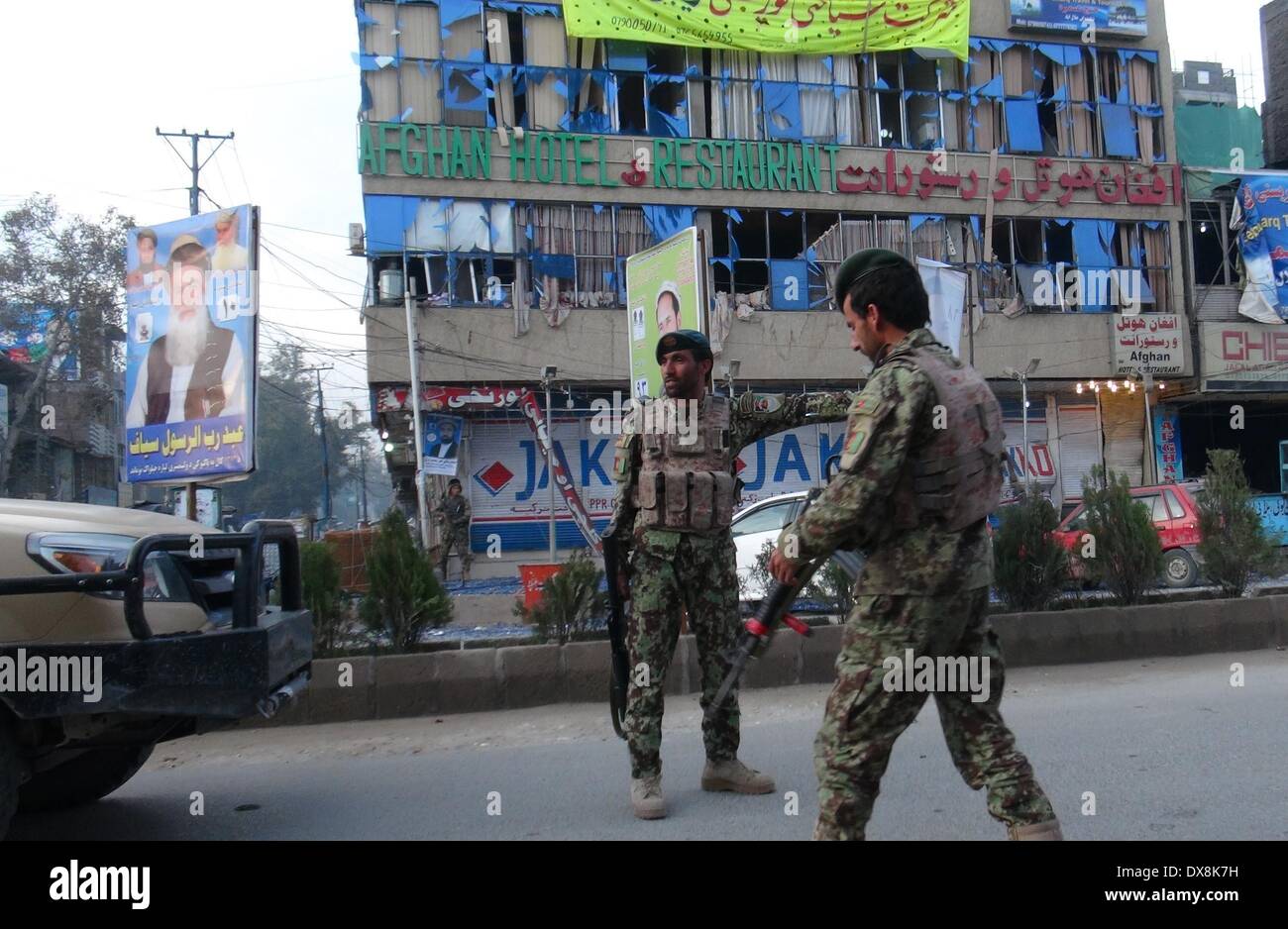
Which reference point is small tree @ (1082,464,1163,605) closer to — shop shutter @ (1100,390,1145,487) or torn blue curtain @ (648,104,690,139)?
torn blue curtain @ (648,104,690,139)

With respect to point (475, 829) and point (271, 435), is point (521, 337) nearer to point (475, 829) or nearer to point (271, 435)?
point (475, 829)

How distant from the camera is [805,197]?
2022cm

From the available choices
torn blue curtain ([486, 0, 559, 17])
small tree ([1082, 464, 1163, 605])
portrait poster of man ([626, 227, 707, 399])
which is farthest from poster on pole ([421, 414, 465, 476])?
small tree ([1082, 464, 1163, 605])

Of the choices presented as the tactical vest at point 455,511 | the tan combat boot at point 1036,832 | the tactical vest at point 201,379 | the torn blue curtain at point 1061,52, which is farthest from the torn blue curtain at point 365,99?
the tan combat boot at point 1036,832

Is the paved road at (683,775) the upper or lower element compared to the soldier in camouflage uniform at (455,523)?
lower

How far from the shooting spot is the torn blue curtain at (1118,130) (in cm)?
2173

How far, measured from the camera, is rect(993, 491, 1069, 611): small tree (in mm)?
7098

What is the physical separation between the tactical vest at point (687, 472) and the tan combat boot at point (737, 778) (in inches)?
40.8

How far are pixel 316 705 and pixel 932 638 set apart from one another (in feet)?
14.3

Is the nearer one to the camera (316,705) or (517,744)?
(517,744)

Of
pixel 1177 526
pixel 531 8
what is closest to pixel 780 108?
pixel 531 8

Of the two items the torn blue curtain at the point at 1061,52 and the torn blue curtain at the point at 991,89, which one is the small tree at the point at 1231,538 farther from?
the torn blue curtain at the point at 1061,52

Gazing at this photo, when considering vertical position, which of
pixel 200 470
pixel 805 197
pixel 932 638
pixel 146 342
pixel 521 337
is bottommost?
pixel 932 638
